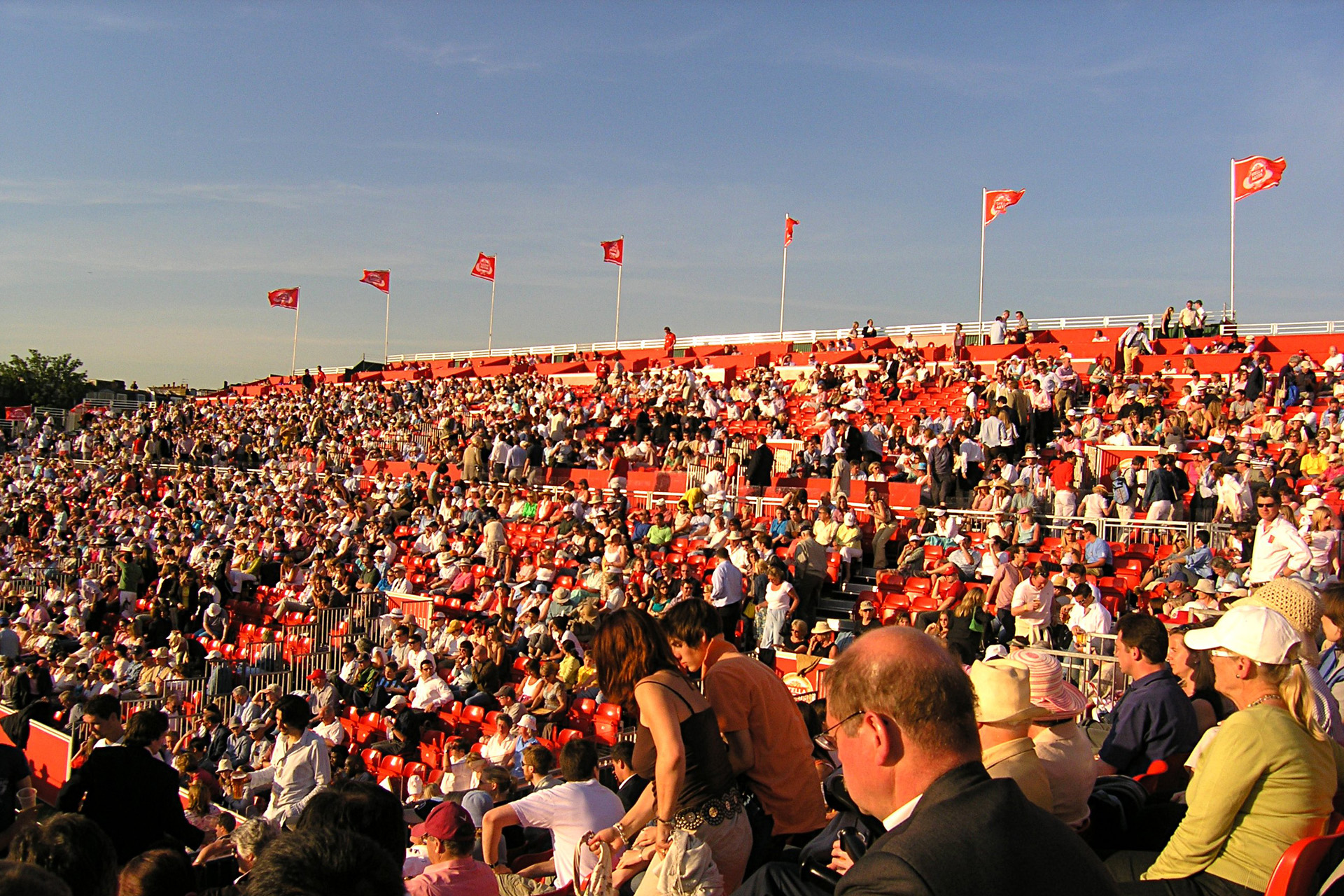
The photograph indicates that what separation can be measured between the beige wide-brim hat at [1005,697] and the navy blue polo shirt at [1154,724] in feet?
4.07

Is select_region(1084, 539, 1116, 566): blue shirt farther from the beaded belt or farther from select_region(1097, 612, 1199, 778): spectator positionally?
the beaded belt

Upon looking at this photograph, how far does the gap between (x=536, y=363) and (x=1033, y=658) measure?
33.5 meters

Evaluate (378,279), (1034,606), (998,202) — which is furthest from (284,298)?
(1034,606)

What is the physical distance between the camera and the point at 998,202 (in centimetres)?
2853

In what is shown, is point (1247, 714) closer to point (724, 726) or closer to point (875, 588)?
point (724, 726)

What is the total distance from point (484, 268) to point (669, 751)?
45.4 m

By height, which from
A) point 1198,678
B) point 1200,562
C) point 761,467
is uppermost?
point 761,467

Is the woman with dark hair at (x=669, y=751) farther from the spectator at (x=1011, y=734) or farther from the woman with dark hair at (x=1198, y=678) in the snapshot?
the woman with dark hair at (x=1198, y=678)

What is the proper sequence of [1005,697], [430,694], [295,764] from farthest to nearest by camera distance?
[430,694] → [295,764] → [1005,697]

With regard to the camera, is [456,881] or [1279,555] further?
[1279,555]

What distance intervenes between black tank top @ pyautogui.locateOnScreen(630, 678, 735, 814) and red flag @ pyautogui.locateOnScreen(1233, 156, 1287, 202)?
85.7ft

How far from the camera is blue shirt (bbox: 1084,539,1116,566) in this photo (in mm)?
11648

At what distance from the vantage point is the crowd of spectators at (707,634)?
3016mm

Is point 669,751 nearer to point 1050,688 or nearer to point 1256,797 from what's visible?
point 1050,688
